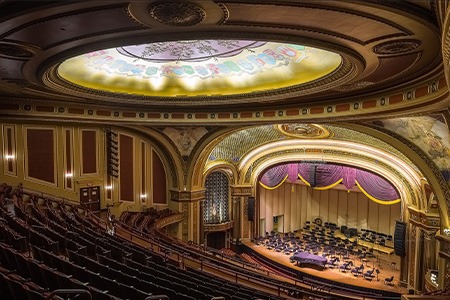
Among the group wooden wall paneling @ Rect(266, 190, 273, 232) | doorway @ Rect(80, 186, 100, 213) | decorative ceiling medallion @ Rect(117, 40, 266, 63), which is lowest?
wooden wall paneling @ Rect(266, 190, 273, 232)

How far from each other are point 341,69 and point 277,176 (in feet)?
37.2

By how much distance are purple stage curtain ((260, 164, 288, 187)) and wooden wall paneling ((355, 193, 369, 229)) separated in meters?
4.31

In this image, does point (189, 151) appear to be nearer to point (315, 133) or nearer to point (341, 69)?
point (315, 133)

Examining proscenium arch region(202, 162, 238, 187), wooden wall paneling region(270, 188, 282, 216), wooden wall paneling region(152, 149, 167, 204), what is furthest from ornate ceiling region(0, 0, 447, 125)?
wooden wall paneling region(270, 188, 282, 216)

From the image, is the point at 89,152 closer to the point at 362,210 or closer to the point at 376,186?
the point at 376,186

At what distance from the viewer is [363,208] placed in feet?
59.2

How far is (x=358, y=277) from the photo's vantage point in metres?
13.5

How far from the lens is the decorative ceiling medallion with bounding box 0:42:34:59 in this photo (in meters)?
4.62

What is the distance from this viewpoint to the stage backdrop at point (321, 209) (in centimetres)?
1744

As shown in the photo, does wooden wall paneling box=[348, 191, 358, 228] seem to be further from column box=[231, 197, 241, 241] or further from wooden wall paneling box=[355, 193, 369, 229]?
column box=[231, 197, 241, 241]

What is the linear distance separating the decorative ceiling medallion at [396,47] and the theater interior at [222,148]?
0.03m

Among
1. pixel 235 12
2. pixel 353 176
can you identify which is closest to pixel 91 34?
pixel 235 12

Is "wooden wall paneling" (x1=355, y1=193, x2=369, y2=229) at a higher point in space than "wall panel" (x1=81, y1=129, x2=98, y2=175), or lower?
lower

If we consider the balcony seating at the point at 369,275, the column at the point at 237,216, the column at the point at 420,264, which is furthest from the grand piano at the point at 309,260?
the column at the point at 420,264
